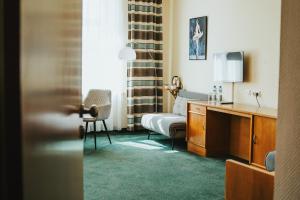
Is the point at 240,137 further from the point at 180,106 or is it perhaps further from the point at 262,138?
the point at 180,106

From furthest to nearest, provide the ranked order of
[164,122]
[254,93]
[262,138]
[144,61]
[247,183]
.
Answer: [144,61] < [164,122] < [254,93] < [262,138] < [247,183]

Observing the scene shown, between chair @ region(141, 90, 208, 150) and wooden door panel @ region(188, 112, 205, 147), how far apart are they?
157 millimetres

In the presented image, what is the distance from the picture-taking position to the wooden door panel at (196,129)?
4.67 metres

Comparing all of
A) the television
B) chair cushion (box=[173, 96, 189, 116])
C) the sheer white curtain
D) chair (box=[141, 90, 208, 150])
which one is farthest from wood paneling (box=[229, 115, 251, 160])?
the sheer white curtain

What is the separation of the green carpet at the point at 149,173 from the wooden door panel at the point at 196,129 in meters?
0.20

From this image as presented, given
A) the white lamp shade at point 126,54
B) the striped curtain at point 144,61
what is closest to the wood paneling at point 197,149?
the striped curtain at point 144,61

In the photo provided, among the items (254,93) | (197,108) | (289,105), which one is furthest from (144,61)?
(289,105)

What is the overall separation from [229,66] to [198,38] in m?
1.02

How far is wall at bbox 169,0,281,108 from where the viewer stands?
14.0 feet

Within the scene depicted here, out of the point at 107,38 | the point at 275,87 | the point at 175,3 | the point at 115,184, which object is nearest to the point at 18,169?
the point at 115,184

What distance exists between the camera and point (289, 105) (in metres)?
1.10

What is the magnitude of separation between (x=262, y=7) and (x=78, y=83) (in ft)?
11.7

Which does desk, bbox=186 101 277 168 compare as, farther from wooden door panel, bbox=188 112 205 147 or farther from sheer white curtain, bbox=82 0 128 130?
sheer white curtain, bbox=82 0 128 130

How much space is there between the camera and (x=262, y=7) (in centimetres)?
439
